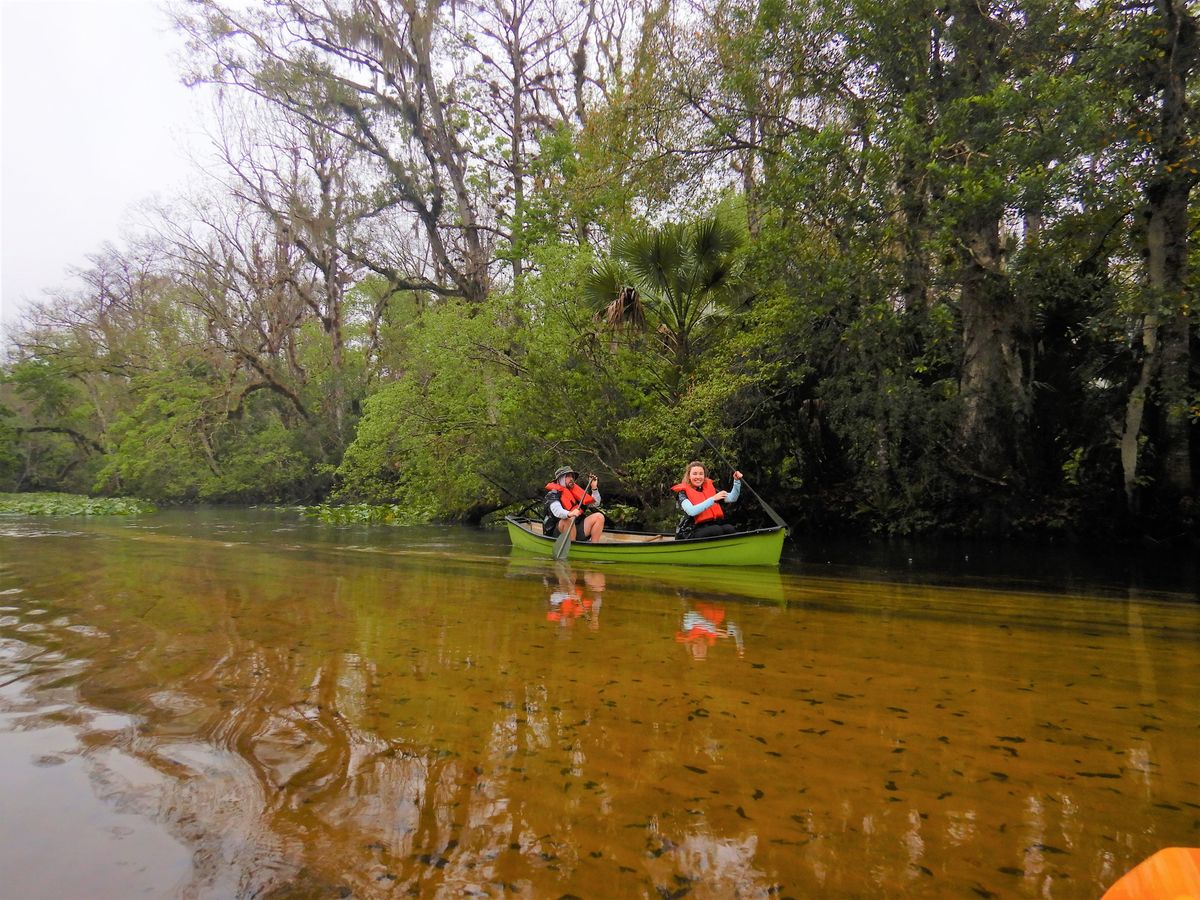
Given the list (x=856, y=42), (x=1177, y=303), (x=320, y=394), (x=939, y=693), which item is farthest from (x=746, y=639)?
(x=320, y=394)

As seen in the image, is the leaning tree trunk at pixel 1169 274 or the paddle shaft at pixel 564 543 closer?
the leaning tree trunk at pixel 1169 274

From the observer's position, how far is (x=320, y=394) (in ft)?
97.7

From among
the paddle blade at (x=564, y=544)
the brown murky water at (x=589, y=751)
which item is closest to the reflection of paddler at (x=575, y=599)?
the brown murky water at (x=589, y=751)

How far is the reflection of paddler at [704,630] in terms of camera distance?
5.15 meters

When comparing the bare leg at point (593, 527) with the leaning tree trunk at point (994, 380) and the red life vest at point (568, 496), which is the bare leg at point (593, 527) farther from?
the leaning tree trunk at point (994, 380)

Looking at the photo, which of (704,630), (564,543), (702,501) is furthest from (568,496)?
(704,630)

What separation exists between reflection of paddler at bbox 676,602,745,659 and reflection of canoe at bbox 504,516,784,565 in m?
3.19

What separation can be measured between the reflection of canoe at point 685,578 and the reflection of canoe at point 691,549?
116 millimetres

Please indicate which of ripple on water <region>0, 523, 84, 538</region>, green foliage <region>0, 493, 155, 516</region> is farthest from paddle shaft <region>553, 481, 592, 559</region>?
green foliage <region>0, 493, 155, 516</region>

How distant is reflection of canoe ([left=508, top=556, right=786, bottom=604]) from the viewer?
786cm

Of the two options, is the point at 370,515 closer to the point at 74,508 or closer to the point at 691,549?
the point at 74,508

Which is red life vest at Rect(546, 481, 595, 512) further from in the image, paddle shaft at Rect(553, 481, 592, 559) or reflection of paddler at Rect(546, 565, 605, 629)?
reflection of paddler at Rect(546, 565, 605, 629)

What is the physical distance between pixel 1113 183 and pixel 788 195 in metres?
4.30

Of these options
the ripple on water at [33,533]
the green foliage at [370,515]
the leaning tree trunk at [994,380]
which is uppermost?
the leaning tree trunk at [994,380]
